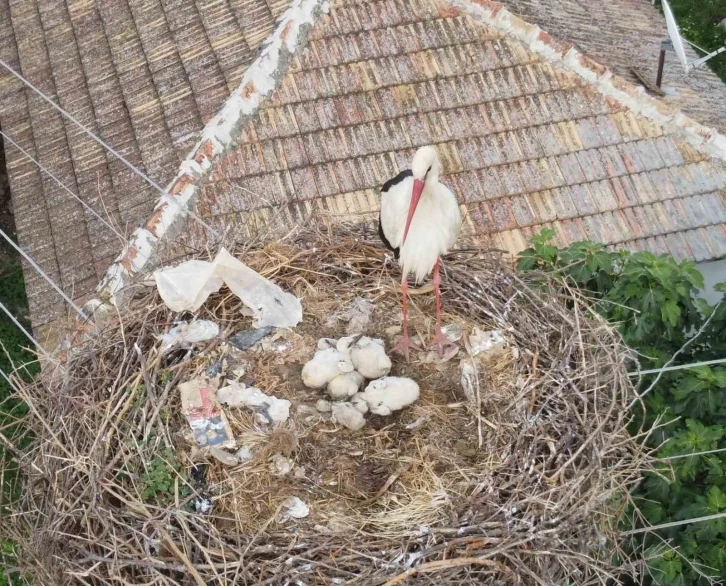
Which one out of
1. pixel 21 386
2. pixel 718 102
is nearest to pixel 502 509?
pixel 21 386

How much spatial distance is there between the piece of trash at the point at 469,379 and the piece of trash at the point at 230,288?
0.89m

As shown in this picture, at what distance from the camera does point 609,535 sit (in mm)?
3123

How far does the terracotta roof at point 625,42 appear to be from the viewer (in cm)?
631

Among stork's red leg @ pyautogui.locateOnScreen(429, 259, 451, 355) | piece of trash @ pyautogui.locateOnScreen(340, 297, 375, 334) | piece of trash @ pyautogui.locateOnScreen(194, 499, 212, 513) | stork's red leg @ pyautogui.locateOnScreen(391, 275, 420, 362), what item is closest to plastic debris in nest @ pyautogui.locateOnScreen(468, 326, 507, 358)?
stork's red leg @ pyautogui.locateOnScreen(429, 259, 451, 355)

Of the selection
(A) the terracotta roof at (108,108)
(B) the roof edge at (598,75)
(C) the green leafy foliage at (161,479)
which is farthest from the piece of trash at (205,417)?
(B) the roof edge at (598,75)

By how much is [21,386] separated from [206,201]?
2.06 meters

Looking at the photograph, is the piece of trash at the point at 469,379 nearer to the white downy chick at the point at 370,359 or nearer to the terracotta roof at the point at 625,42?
the white downy chick at the point at 370,359

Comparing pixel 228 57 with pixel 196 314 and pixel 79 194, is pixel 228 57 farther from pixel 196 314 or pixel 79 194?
pixel 196 314

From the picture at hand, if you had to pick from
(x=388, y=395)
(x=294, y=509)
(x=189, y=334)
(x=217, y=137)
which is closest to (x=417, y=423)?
(x=388, y=395)

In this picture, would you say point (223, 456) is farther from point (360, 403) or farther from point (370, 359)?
point (370, 359)

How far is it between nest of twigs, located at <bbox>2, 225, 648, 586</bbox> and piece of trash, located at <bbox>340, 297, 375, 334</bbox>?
1.7 inches

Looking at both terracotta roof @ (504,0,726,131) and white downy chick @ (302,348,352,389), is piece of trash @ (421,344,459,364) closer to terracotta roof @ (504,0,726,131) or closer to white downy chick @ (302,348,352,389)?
white downy chick @ (302,348,352,389)

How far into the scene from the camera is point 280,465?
351 cm

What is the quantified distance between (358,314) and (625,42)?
4.45m
